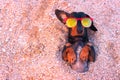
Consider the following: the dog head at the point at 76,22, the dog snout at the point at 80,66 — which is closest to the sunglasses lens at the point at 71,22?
the dog head at the point at 76,22

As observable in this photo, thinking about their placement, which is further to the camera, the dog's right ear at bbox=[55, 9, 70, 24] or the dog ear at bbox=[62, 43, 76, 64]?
the dog's right ear at bbox=[55, 9, 70, 24]

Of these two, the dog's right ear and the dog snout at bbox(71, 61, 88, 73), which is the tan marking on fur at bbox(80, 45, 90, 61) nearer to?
the dog snout at bbox(71, 61, 88, 73)

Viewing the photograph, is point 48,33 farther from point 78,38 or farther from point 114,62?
point 114,62

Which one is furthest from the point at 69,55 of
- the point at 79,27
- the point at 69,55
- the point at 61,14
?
the point at 61,14

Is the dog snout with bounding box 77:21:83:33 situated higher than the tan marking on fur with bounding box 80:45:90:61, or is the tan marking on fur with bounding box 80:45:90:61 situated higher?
the dog snout with bounding box 77:21:83:33

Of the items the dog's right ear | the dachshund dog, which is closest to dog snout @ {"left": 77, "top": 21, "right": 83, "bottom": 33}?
the dachshund dog

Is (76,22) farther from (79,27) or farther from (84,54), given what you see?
(84,54)

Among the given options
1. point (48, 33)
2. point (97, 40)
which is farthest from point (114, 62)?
point (48, 33)
